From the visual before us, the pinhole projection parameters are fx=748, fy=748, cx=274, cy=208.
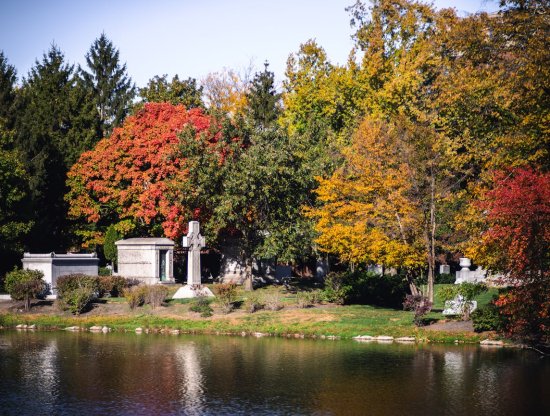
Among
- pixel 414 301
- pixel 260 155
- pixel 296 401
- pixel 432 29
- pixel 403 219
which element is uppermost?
pixel 432 29

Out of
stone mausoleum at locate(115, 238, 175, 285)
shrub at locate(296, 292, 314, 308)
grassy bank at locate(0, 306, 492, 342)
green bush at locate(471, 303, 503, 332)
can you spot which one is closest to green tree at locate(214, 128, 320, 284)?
shrub at locate(296, 292, 314, 308)

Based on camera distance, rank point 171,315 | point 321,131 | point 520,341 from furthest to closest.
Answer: point 321,131
point 171,315
point 520,341

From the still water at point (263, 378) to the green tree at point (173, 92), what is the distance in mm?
37035

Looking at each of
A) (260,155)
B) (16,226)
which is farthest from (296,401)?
(16,226)

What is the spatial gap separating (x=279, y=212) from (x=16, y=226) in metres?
17.9

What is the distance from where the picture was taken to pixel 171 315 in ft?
127

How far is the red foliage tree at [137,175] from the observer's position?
176ft

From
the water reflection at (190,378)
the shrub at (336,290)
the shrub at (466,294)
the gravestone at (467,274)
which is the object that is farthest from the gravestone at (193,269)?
the gravestone at (467,274)

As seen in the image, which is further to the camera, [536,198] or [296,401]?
[536,198]

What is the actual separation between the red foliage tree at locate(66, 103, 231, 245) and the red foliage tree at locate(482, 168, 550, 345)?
2591 cm

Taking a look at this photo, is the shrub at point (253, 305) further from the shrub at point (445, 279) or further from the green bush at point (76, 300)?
the shrub at point (445, 279)

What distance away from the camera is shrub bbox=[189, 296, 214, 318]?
38594 mm

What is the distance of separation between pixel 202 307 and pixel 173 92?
32799 millimetres

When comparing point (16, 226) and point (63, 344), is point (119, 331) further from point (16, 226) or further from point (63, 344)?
point (16, 226)
